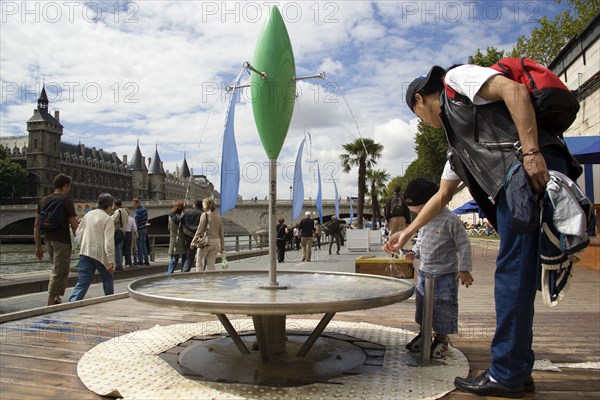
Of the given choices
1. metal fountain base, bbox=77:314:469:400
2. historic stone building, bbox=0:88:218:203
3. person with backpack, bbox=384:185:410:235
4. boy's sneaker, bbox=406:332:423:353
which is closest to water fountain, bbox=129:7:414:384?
metal fountain base, bbox=77:314:469:400

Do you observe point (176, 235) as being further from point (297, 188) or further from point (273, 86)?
point (297, 188)

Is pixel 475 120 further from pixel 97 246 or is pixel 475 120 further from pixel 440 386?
pixel 97 246

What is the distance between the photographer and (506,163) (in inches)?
79.0

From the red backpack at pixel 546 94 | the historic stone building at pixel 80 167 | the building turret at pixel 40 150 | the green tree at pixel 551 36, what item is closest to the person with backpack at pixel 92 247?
the red backpack at pixel 546 94

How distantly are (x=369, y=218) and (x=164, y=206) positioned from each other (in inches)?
1251

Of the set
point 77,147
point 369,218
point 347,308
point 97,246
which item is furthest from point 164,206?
point 347,308

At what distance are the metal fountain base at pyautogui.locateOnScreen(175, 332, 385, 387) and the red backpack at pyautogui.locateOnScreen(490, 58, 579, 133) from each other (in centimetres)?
161

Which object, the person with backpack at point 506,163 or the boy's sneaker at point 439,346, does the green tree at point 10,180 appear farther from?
the person with backpack at point 506,163

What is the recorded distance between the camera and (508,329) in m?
2.05

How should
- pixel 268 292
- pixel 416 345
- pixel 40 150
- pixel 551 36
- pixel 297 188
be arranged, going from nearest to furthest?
1. pixel 268 292
2. pixel 416 345
3. pixel 297 188
4. pixel 551 36
5. pixel 40 150

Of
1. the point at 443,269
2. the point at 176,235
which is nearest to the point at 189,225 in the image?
the point at 176,235

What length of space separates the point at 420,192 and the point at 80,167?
113 meters

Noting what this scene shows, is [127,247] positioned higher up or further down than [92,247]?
further down

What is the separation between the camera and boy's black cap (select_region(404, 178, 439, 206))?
323 centimetres
